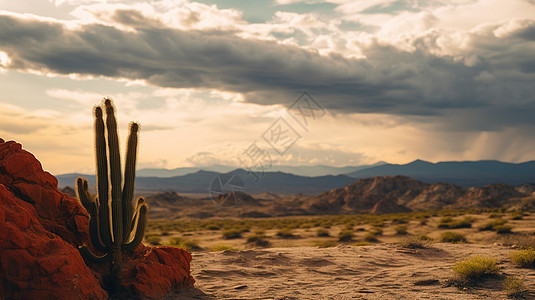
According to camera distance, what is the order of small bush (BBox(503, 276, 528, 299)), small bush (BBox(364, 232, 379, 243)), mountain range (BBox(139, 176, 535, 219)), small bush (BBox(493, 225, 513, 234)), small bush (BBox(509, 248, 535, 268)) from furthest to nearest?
mountain range (BBox(139, 176, 535, 219)) → small bush (BBox(364, 232, 379, 243)) → small bush (BBox(493, 225, 513, 234)) → small bush (BBox(509, 248, 535, 268)) → small bush (BBox(503, 276, 528, 299))

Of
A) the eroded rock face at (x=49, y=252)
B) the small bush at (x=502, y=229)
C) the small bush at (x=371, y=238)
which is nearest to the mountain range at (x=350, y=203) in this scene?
the small bush at (x=371, y=238)

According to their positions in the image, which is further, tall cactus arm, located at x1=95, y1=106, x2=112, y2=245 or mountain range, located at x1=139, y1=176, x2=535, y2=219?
mountain range, located at x1=139, y1=176, x2=535, y2=219

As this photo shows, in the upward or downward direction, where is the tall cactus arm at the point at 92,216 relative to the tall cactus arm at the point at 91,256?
upward

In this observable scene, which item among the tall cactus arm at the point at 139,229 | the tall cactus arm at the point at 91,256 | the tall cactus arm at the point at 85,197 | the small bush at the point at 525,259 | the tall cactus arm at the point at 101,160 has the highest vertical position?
the tall cactus arm at the point at 101,160

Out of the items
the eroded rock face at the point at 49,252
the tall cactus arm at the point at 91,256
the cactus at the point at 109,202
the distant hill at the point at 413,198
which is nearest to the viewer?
the eroded rock face at the point at 49,252

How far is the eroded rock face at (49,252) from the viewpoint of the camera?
809cm

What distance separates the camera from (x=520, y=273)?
12031 mm

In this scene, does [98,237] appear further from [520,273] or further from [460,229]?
[460,229]

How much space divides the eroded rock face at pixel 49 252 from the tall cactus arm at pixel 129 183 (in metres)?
1.05

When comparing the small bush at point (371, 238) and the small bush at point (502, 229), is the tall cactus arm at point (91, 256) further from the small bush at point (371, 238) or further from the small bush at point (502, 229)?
the small bush at point (502, 229)

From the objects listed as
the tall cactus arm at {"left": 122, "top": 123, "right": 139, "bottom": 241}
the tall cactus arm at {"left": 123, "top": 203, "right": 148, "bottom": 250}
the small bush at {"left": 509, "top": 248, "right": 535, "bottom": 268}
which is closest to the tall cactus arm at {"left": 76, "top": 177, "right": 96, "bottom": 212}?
the tall cactus arm at {"left": 122, "top": 123, "right": 139, "bottom": 241}

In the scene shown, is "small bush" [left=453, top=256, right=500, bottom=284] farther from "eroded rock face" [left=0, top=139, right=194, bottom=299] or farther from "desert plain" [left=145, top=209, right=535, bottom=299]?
"eroded rock face" [left=0, top=139, right=194, bottom=299]

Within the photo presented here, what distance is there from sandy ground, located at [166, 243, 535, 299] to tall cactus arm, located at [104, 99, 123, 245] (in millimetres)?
2165

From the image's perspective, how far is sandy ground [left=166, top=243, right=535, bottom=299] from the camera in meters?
10.6
